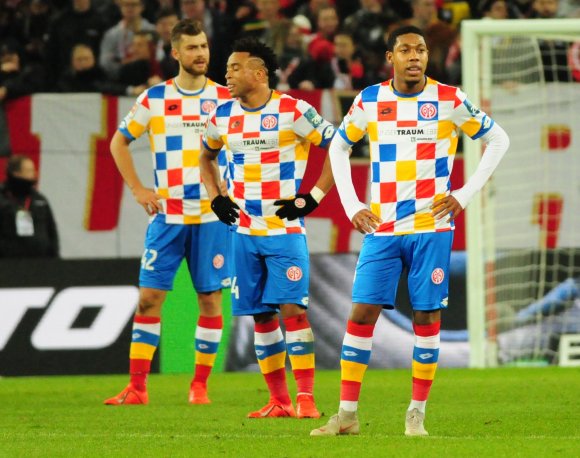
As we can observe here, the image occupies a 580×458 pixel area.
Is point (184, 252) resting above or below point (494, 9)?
below

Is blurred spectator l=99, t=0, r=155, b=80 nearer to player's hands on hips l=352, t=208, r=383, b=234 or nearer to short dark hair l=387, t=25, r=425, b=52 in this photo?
short dark hair l=387, t=25, r=425, b=52

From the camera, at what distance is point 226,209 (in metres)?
8.62

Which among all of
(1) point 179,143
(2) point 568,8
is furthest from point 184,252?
(2) point 568,8

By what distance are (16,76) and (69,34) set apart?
4.30 ft

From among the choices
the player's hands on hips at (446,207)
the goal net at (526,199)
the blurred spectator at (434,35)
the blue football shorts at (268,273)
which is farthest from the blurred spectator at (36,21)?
the player's hands on hips at (446,207)

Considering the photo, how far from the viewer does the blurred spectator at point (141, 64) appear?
14.4 m

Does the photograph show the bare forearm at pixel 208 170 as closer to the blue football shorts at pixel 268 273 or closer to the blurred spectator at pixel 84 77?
the blue football shorts at pixel 268 273

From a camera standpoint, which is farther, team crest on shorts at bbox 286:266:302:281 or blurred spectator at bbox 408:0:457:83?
blurred spectator at bbox 408:0:457:83

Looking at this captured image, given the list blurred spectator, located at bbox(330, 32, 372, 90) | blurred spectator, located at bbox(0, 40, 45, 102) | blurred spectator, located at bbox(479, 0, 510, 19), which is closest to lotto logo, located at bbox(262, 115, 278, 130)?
blurred spectator, located at bbox(0, 40, 45, 102)

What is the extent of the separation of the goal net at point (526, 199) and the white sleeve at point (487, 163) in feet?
16.6

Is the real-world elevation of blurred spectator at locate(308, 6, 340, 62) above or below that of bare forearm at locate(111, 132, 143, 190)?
above

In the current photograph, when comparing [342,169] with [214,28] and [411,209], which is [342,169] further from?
[214,28]

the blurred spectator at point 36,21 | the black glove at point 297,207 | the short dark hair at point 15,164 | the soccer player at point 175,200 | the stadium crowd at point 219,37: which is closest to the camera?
the black glove at point 297,207

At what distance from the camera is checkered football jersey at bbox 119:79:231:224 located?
9828mm
